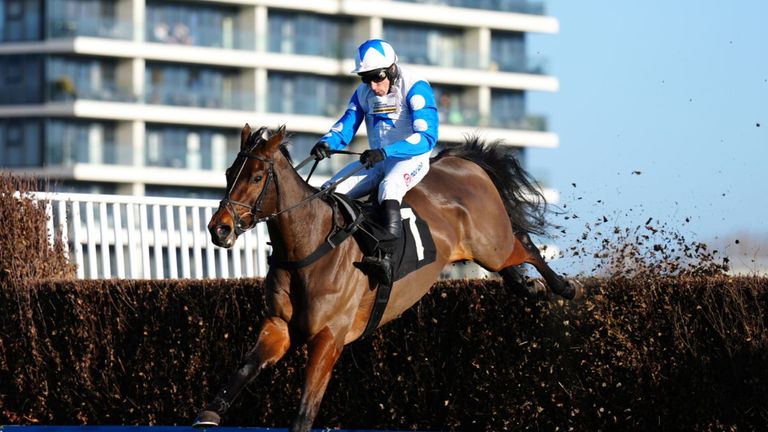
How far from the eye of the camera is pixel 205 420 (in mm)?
6348

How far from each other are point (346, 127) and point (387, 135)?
0.79ft

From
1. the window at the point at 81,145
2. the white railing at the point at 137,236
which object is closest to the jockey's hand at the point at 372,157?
the white railing at the point at 137,236

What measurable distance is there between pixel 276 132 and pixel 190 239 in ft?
16.7

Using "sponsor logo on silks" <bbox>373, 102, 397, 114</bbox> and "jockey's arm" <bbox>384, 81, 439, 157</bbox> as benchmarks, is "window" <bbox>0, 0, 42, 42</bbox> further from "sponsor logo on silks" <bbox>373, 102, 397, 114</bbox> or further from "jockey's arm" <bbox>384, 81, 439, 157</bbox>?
"jockey's arm" <bbox>384, 81, 439, 157</bbox>

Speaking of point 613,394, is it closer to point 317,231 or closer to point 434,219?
point 434,219

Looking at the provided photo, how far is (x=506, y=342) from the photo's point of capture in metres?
8.59

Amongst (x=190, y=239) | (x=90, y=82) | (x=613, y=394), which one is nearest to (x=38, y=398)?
(x=190, y=239)

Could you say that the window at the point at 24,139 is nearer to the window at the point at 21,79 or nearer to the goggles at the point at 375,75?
the window at the point at 21,79

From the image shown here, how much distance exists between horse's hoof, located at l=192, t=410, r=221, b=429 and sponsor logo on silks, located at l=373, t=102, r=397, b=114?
218 cm

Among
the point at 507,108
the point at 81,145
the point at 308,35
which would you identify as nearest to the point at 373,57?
the point at 81,145

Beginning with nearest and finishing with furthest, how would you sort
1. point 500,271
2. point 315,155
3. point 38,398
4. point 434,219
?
point 315,155
point 434,219
point 500,271
point 38,398

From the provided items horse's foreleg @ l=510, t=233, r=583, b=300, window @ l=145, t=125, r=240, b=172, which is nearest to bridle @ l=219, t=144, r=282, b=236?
horse's foreleg @ l=510, t=233, r=583, b=300

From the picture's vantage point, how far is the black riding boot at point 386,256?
7.14m

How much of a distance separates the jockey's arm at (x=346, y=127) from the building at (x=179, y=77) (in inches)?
1496
